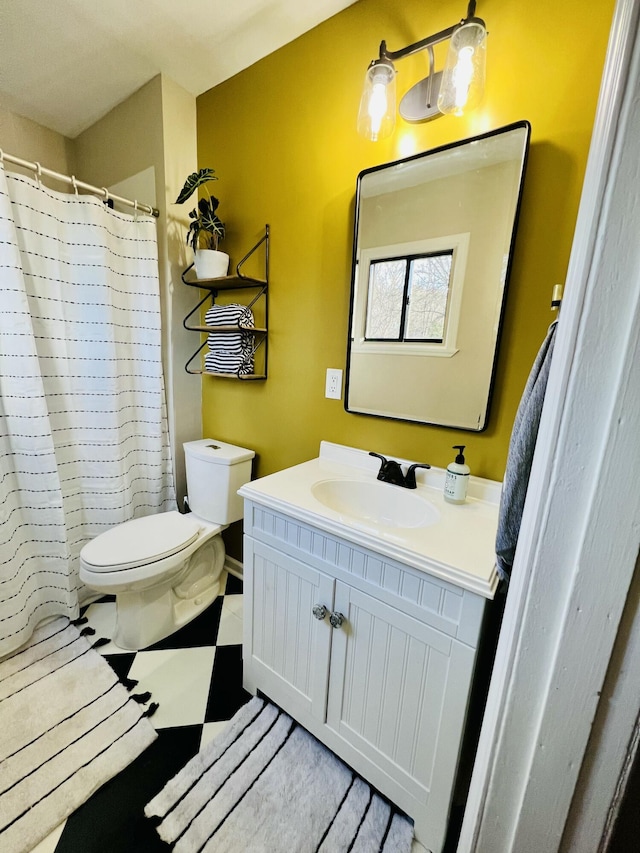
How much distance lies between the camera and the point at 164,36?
4.50ft

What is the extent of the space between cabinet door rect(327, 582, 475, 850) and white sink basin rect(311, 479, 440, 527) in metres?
0.32

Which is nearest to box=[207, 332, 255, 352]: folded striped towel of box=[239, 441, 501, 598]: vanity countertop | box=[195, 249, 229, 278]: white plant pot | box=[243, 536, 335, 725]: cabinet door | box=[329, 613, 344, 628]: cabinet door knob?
box=[195, 249, 229, 278]: white plant pot

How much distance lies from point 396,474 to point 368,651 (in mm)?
547

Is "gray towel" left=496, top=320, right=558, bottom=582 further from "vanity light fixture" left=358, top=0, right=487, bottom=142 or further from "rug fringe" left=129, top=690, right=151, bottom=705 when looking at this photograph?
"rug fringe" left=129, top=690, right=151, bottom=705

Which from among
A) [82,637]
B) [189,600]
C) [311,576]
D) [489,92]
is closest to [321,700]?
[311,576]

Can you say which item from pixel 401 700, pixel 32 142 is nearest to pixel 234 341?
pixel 401 700

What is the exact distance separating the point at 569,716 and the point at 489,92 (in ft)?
4.78

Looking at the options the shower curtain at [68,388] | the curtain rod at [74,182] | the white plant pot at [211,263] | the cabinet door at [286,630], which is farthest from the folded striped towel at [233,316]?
the cabinet door at [286,630]

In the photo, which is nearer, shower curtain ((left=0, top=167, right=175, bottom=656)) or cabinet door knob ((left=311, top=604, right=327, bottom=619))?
cabinet door knob ((left=311, top=604, right=327, bottom=619))

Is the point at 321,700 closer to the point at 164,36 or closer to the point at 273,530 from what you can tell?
the point at 273,530

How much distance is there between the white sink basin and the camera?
1.16 m

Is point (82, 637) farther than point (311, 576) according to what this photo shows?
Yes

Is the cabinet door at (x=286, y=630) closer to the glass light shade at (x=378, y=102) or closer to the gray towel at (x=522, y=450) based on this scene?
the gray towel at (x=522, y=450)

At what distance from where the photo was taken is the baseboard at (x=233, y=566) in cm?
197
